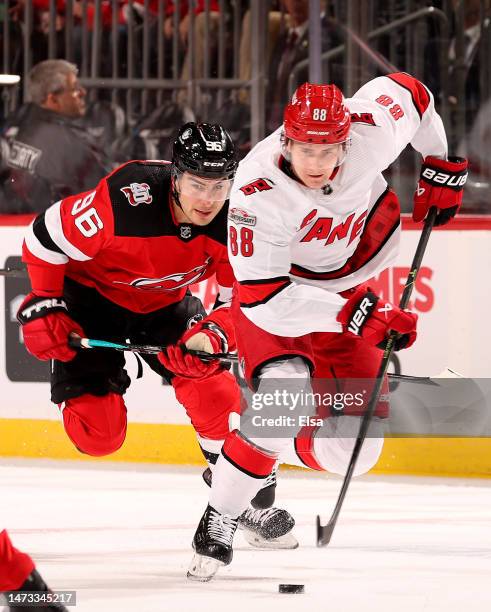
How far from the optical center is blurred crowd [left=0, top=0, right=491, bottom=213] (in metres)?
5.01

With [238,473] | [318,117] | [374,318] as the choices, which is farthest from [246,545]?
[318,117]

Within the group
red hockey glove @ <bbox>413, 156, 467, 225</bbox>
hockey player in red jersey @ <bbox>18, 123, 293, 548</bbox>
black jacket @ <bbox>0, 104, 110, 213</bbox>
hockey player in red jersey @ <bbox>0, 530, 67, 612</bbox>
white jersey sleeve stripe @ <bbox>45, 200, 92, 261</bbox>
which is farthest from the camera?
black jacket @ <bbox>0, 104, 110, 213</bbox>

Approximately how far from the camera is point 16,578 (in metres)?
2.31

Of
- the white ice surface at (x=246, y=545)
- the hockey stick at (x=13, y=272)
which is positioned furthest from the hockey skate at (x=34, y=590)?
the hockey stick at (x=13, y=272)

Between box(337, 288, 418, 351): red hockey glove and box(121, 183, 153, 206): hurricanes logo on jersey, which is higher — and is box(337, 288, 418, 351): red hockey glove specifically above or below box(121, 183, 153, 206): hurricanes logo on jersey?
below

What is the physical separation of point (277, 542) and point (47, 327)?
86 cm

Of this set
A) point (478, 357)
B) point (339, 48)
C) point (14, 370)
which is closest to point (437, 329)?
point (478, 357)

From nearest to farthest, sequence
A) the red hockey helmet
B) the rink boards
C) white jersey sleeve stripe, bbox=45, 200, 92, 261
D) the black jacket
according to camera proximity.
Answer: the red hockey helmet → white jersey sleeve stripe, bbox=45, 200, 92, 261 → the rink boards → the black jacket

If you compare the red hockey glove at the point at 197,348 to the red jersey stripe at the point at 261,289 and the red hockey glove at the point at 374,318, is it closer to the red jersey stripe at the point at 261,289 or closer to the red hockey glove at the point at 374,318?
the red jersey stripe at the point at 261,289

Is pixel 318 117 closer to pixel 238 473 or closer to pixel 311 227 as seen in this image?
pixel 311 227

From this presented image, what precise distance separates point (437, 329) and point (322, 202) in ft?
5.43

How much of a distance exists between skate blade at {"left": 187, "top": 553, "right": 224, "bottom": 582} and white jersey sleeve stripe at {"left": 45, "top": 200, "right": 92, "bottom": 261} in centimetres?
89

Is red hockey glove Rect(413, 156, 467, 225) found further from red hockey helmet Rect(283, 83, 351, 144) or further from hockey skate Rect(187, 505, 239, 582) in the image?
hockey skate Rect(187, 505, 239, 582)

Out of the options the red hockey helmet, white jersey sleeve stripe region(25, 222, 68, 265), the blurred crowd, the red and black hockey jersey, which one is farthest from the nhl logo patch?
the blurred crowd
